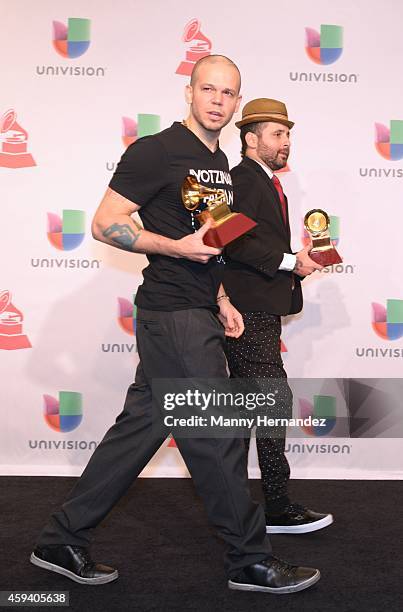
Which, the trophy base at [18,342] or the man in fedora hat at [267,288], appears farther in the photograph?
the trophy base at [18,342]

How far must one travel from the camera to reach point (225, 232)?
2.24 m

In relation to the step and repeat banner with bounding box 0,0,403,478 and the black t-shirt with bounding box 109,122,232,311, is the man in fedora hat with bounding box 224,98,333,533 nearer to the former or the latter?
the black t-shirt with bounding box 109,122,232,311

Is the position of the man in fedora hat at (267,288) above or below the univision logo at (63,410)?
above

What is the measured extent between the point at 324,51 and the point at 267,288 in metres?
1.49

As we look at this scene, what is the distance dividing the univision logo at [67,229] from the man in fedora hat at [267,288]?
1122 mm

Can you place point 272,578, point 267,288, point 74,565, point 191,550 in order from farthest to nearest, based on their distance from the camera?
point 267,288 → point 191,550 → point 74,565 → point 272,578

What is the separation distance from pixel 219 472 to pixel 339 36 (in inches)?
100

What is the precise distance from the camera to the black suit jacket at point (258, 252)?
3049 mm

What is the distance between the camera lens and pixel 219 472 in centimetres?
229

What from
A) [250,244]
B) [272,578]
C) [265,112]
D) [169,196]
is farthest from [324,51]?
[272,578]

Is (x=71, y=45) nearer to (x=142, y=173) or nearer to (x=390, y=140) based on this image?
(x=390, y=140)

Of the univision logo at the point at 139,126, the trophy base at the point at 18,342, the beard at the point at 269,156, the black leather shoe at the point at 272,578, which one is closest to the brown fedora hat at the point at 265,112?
the beard at the point at 269,156

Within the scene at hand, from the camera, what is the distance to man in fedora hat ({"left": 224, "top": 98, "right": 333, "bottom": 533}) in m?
3.07

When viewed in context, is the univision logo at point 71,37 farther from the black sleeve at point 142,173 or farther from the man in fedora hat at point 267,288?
the black sleeve at point 142,173
